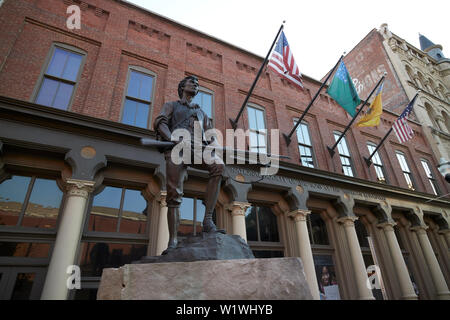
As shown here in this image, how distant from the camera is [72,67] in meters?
7.93

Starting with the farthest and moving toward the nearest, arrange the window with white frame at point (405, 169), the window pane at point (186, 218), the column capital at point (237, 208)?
1. the window with white frame at point (405, 169)
2. the column capital at point (237, 208)
3. the window pane at point (186, 218)

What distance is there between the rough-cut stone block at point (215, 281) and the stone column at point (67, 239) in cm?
360

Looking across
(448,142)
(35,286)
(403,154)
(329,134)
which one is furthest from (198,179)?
(448,142)

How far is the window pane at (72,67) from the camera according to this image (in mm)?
7746

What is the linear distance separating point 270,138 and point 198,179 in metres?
4.11

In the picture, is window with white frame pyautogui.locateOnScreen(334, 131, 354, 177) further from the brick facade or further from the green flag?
the green flag

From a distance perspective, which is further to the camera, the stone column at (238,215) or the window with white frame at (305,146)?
the window with white frame at (305,146)

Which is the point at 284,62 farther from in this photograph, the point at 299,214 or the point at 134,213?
the point at 134,213

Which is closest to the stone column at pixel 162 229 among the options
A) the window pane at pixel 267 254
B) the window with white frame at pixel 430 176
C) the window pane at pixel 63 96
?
the window pane at pixel 267 254

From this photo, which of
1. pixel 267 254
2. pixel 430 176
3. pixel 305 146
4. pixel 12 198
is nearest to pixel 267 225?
pixel 267 254

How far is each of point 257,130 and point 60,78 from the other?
700cm

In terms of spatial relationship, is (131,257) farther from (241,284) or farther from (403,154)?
(403,154)

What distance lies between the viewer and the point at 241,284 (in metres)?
2.35

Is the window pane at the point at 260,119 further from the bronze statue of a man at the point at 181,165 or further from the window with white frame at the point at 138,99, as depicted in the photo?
the bronze statue of a man at the point at 181,165
